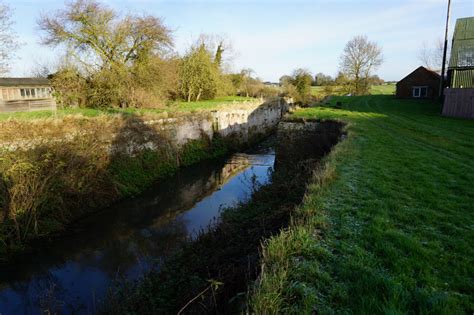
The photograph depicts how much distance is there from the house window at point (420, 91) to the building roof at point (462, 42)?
1167cm

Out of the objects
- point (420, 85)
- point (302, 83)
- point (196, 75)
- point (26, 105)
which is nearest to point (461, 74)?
point (420, 85)

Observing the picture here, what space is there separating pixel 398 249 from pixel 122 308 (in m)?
4.19

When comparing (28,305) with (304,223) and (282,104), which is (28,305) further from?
(282,104)

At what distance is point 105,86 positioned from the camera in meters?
20.6

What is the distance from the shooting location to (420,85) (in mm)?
33438

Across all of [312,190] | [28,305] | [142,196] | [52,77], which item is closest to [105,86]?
[52,77]

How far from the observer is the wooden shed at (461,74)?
17953 millimetres

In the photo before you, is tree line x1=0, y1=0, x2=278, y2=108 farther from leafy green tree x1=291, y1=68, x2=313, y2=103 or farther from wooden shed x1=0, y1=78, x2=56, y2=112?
leafy green tree x1=291, y1=68, x2=313, y2=103

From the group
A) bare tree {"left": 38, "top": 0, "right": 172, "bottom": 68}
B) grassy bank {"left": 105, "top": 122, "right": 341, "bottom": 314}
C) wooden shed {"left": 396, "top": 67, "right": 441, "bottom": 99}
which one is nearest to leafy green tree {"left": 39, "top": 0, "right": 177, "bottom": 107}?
bare tree {"left": 38, "top": 0, "right": 172, "bottom": 68}

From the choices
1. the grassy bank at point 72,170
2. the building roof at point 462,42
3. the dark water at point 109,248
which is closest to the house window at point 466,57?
the building roof at point 462,42

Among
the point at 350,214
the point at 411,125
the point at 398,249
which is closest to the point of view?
the point at 398,249

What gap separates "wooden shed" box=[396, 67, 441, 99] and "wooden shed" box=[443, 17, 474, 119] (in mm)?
10811

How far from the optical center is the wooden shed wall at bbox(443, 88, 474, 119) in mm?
17625

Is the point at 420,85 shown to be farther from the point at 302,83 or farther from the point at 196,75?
the point at 196,75
